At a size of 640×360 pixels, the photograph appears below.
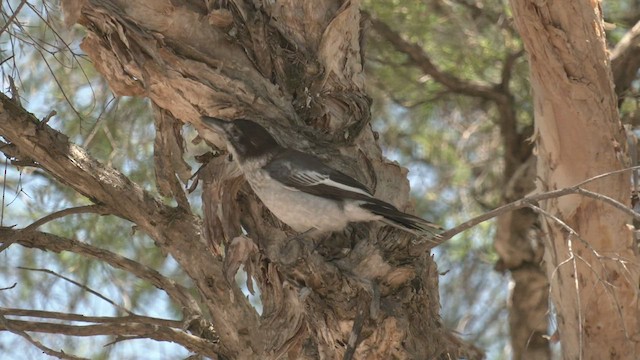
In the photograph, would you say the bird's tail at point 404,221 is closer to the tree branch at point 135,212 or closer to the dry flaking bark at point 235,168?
the dry flaking bark at point 235,168

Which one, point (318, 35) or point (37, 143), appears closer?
point (37, 143)

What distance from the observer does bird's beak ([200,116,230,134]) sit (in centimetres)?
407

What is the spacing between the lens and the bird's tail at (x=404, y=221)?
378 centimetres

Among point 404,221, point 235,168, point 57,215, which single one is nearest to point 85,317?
point 57,215

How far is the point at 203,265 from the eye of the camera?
4227 millimetres

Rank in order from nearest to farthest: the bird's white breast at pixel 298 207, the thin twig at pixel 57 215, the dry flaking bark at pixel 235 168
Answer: the dry flaking bark at pixel 235 168 → the thin twig at pixel 57 215 → the bird's white breast at pixel 298 207

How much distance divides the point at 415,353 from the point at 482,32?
457cm

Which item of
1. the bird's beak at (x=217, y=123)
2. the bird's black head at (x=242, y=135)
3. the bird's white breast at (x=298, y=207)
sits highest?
the bird's beak at (x=217, y=123)

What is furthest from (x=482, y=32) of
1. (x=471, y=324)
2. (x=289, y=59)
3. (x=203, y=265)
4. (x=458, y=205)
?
(x=203, y=265)

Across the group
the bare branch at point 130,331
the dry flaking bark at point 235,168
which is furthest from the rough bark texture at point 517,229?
the bare branch at point 130,331

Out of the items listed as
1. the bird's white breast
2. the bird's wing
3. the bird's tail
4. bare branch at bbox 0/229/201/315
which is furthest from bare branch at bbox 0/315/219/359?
the bird's tail

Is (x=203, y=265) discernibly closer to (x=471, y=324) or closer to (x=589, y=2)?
(x=589, y=2)

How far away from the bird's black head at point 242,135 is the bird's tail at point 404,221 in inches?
23.8

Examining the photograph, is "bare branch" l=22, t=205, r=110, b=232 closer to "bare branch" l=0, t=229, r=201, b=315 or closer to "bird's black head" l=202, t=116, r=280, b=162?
"bare branch" l=0, t=229, r=201, b=315
